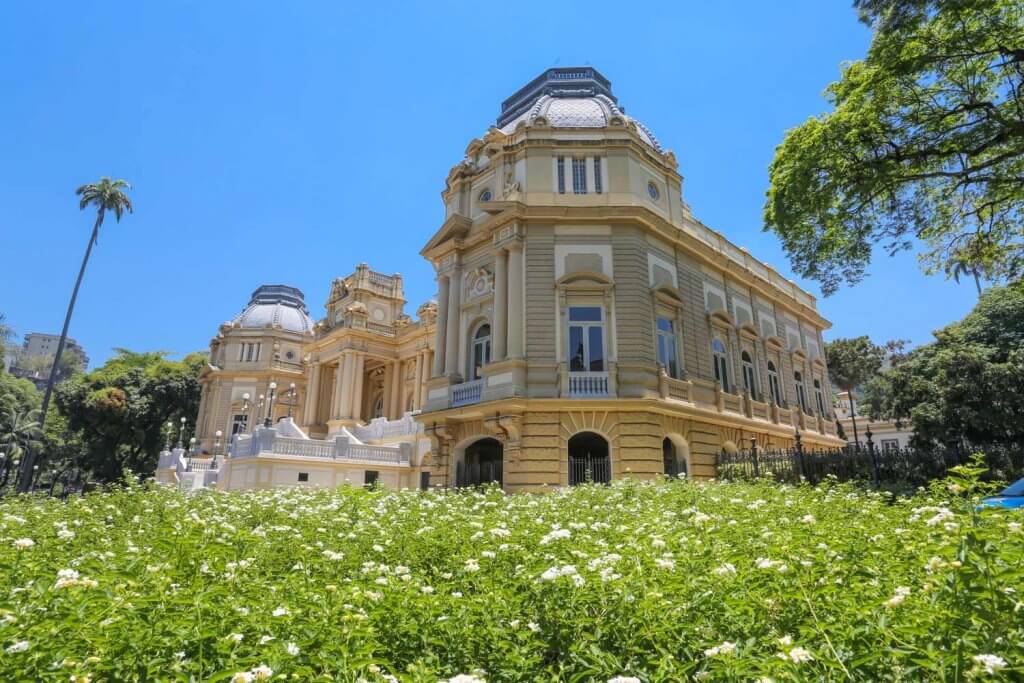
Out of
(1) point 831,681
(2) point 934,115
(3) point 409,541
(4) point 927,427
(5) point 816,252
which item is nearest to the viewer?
(1) point 831,681

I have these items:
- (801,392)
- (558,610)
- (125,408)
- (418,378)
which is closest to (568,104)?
(801,392)

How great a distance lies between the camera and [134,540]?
6.47m

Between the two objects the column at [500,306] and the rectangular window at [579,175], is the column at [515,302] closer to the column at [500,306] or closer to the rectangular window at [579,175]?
the column at [500,306]

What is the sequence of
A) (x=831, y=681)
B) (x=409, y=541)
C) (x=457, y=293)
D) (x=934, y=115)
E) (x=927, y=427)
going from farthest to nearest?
1. (x=927, y=427)
2. (x=457, y=293)
3. (x=934, y=115)
4. (x=409, y=541)
5. (x=831, y=681)

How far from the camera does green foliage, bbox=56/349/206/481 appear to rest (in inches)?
1945

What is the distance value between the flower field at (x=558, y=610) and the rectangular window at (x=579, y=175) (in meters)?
17.2

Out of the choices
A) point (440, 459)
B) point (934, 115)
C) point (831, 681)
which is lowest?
point (831, 681)

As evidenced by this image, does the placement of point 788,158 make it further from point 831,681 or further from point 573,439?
point 831,681

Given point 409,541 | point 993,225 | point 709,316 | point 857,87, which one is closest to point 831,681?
point 409,541

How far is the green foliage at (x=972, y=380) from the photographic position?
2242 centimetres

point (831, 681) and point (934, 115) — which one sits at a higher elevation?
point (934, 115)

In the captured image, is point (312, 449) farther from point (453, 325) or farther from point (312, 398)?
point (312, 398)

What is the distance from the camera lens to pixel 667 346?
20.9 m

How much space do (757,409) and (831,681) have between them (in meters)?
24.2
